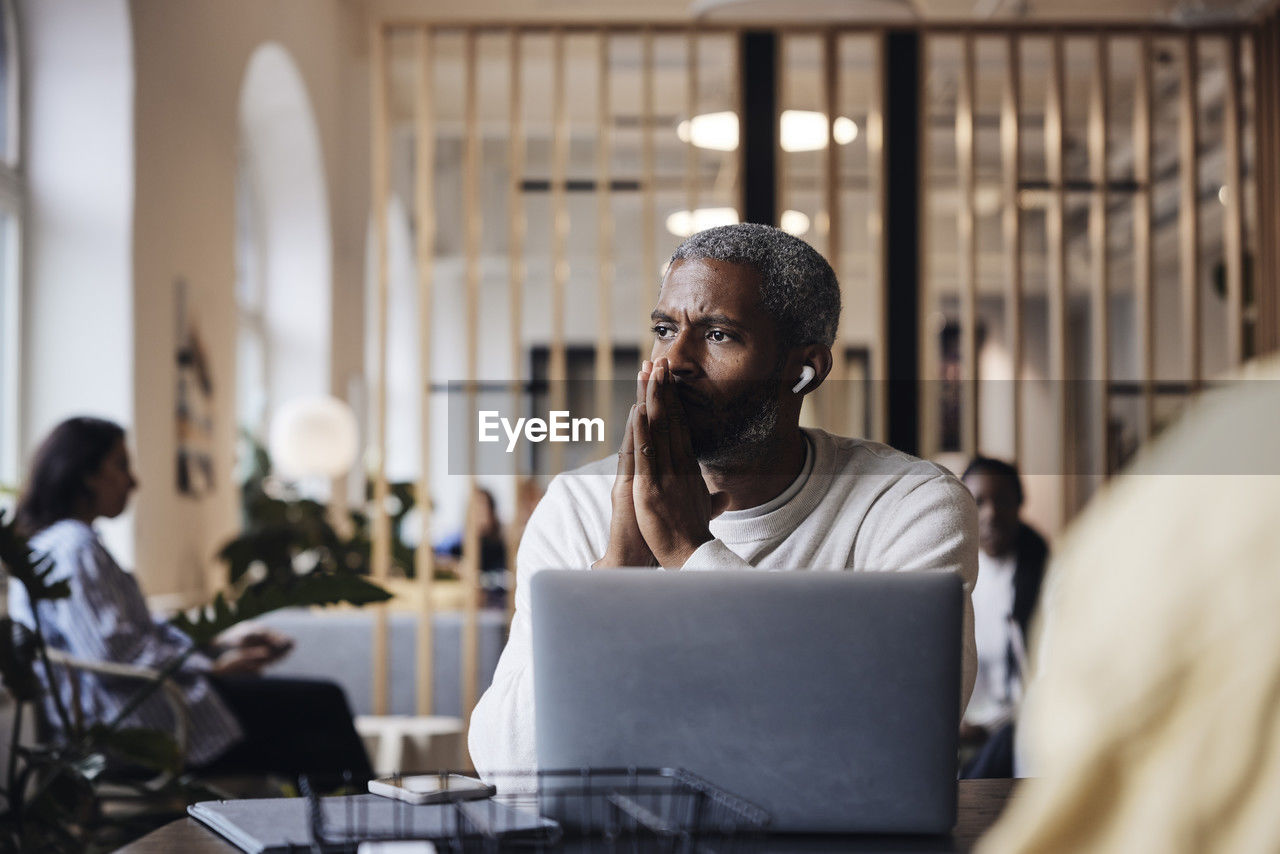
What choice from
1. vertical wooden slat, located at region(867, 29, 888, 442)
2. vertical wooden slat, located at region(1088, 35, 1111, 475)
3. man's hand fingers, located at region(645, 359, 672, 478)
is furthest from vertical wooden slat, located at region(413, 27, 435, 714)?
man's hand fingers, located at region(645, 359, 672, 478)

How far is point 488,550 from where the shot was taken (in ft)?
25.3

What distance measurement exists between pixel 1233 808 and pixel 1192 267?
15.4 ft

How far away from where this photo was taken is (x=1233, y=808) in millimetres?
490

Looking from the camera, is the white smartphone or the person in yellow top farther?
the white smartphone

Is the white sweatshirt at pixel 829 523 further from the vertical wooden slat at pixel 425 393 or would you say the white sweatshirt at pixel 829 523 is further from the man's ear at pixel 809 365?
the vertical wooden slat at pixel 425 393

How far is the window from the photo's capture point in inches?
174

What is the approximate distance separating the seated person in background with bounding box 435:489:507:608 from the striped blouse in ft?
9.24

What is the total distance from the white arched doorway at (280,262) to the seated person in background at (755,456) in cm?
594

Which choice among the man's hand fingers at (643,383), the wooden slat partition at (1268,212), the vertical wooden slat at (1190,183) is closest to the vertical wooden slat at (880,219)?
the vertical wooden slat at (1190,183)

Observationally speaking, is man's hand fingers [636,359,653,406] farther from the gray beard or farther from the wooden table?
the wooden table

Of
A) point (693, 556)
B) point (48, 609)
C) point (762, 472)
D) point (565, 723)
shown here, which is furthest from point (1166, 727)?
point (48, 609)

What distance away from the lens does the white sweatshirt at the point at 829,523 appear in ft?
4.93

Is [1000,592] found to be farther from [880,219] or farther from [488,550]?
[488,550]

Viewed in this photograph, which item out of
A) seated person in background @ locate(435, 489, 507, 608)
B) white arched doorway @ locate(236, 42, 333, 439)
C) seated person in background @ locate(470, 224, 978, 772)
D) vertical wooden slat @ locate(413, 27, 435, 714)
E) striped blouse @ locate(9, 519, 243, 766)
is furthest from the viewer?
white arched doorway @ locate(236, 42, 333, 439)
